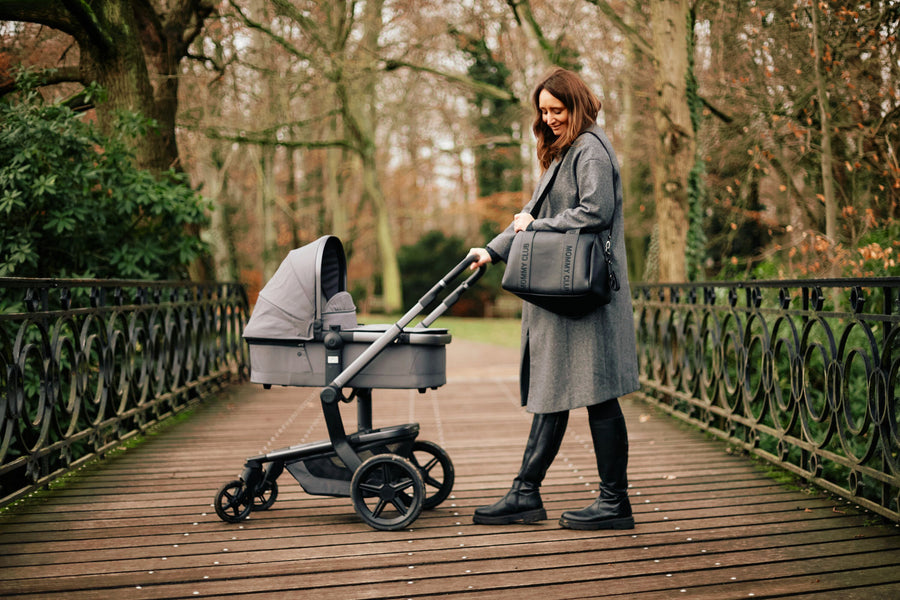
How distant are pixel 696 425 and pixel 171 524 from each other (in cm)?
367

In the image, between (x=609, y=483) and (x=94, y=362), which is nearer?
(x=609, y=483)

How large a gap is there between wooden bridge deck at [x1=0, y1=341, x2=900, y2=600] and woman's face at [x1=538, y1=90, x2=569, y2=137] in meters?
1.66

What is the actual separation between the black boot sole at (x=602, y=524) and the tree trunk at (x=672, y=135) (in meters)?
4.27

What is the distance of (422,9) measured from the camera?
1580cm

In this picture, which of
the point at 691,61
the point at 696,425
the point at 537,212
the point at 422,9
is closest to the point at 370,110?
the point at 422,9

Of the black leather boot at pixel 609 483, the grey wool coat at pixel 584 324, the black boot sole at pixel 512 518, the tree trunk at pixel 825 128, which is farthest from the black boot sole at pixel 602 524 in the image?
the tree trunk at pixel 825 128

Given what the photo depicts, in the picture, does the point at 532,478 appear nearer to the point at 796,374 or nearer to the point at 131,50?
the point at 796,374

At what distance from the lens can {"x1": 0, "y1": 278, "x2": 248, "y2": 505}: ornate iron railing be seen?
3.71 m

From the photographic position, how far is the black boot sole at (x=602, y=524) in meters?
3.28

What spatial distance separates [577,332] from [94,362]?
4005mm

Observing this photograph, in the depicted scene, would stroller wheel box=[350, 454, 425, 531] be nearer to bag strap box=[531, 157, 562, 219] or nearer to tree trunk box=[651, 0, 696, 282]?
bag strap box=[531, 157, 562, 219]

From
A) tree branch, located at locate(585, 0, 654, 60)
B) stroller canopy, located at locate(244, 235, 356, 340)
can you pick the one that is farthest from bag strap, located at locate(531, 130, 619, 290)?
tree branch, located at locate(585, 0, 654, 60)

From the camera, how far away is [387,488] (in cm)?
335

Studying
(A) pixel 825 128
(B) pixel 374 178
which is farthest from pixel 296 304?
(B) pixel 374 178
